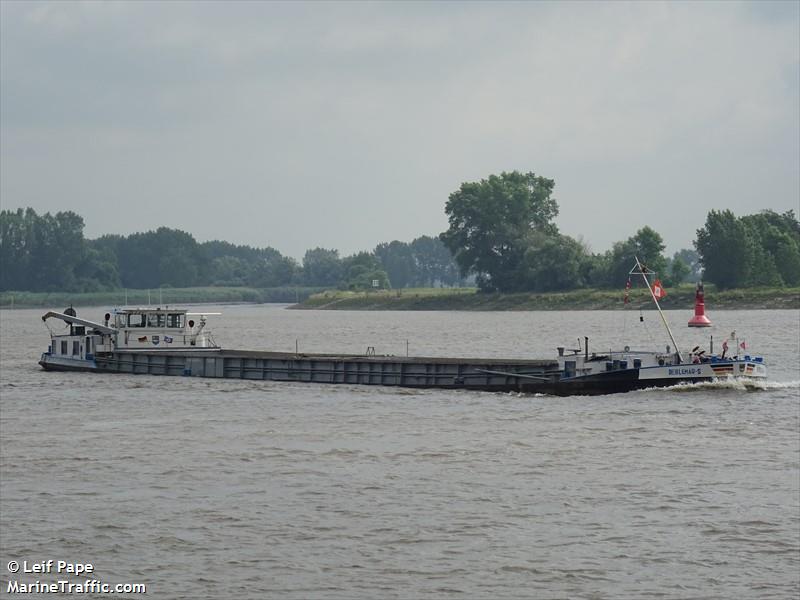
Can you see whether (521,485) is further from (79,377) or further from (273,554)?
(79,377)

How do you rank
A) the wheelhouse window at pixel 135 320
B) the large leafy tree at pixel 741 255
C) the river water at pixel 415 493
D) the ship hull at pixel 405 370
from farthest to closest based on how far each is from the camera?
the large leafy tree at pixel 741 255
the wheelhouse window at pixel 135 320
the ship hull at pixel 405 370
the river water at pixel 415 493

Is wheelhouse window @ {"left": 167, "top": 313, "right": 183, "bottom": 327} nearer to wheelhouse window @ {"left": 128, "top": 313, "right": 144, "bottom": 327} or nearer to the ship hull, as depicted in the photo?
wheelhouse window @ {"left": 128, "top": 313, "right": 144, "bottom": 327}

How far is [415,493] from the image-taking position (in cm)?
3406

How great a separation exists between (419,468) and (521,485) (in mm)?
4221

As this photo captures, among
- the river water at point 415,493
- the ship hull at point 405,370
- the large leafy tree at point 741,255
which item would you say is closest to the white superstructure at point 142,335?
the ship hull at point 405,370

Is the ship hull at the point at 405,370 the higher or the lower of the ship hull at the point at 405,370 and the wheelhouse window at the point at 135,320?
the lower

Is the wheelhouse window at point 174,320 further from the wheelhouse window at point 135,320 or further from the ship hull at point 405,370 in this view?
the ship hull at point 405,370

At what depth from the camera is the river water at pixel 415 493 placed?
26500 mm

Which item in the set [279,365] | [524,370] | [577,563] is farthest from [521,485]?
[279,365]

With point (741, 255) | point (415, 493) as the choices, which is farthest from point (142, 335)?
point (741, 255)

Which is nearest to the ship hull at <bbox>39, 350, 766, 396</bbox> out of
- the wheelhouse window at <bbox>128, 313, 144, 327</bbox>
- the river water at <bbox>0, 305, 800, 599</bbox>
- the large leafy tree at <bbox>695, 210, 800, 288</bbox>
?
the river water at <bbox>0, 305, 800, 599</bbox>

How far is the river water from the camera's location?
26.5m

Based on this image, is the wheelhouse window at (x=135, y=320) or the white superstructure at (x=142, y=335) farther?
the wheelhouse window at (x=135, y=320)

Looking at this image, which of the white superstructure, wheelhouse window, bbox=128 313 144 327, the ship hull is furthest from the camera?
wheelhouse window, bbox=128 313 144 327
